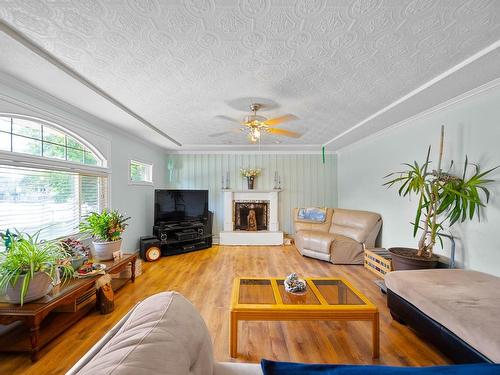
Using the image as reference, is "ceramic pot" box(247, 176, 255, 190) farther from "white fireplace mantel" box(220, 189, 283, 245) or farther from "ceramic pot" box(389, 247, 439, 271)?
"ceramic pot" box(389, 247, 439, 271)

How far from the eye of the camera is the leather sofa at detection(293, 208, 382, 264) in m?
3.84

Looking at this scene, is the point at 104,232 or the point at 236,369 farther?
the point at 104,232

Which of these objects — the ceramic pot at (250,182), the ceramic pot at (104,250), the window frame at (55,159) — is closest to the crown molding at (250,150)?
the ceramic pot at (250,182)

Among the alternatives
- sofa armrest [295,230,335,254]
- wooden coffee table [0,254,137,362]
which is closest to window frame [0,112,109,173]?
wooden coffee table [0,254,137,362]

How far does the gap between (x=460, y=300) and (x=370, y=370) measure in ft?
5.01

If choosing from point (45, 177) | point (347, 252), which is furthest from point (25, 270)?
point (347, 252)

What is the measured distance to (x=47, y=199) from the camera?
2.52 meters

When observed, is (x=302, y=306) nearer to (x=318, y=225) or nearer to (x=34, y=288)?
(x=34, y=288)

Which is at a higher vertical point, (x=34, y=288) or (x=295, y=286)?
(x=34, y=288)

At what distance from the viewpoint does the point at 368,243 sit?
3861 mm

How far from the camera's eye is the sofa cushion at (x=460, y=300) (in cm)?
129

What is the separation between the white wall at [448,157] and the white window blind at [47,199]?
453 centimetres

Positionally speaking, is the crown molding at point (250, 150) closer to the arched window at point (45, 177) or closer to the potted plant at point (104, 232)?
the arched window at point (45, 177)

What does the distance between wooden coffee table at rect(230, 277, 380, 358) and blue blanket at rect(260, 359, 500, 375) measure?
112cm
